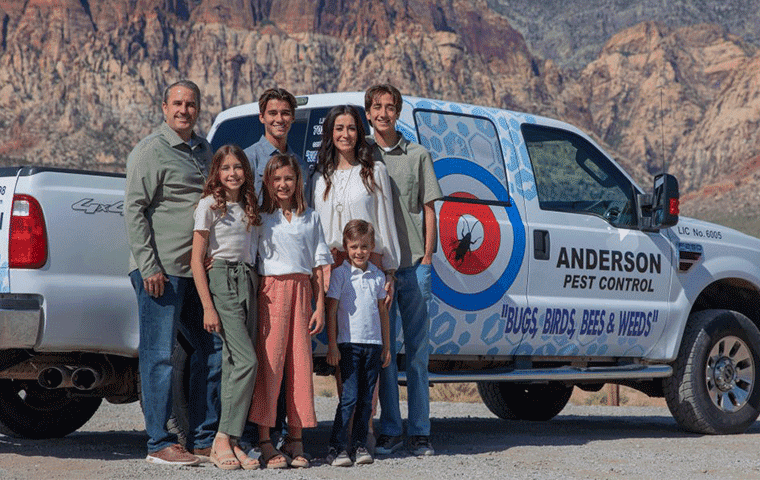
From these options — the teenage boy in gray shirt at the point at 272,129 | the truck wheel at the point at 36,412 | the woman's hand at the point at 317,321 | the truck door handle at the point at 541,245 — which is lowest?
the truck wheel at the point at 36,412

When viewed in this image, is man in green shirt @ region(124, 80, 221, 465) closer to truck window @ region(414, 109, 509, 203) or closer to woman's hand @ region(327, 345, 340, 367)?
woman's hand @ region(327, 345, 340, 367)

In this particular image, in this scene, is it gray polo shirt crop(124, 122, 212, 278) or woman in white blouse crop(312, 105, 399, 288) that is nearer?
gray polo shirt crop(124, 122, 212, 278)

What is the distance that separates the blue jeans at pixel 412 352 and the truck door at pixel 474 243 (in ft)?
1.22

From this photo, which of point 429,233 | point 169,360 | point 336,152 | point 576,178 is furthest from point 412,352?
point 576,178

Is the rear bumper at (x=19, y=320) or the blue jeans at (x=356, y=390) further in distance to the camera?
the blue jeans at (x=356, y=390)

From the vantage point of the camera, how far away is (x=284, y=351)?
6.30 m

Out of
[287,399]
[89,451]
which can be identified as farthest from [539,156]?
[89,451]

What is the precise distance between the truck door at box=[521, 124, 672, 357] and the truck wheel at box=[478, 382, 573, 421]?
197 cm

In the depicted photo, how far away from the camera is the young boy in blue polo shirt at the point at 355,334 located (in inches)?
254

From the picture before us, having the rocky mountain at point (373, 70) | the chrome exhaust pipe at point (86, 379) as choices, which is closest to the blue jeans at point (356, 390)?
the chrome exhaust pipe at point (86, 379)

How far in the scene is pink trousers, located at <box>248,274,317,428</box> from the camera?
247 inches

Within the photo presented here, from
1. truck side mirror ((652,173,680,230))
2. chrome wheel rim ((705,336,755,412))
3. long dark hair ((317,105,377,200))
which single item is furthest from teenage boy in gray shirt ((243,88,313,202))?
chrome wheel rim ((705,336,755,412))

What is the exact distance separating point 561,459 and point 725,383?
224cm

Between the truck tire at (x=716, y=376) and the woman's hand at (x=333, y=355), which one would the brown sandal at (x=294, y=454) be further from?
the truck tire at (x=716, y=376)
